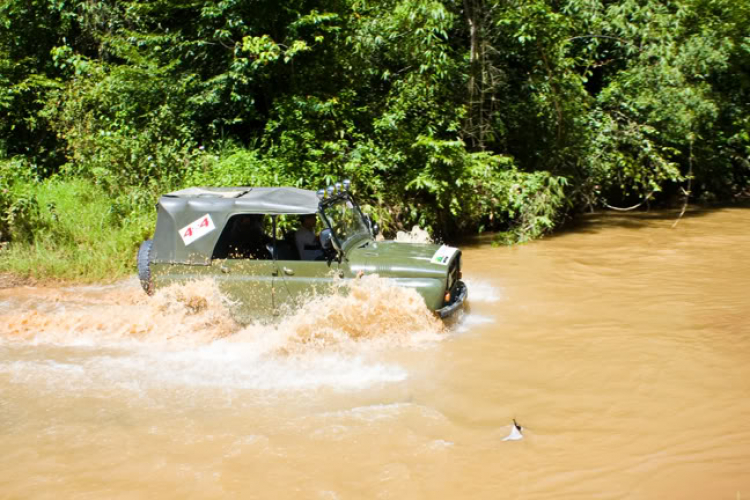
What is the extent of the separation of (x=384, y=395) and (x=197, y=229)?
2791mm

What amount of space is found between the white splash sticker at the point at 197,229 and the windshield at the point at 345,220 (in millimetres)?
1255

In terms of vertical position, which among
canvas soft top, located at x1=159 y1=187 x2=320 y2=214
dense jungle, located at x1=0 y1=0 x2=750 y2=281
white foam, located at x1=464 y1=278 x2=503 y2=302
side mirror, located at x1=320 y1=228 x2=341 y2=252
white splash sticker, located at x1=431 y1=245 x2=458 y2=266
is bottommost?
white foam, located at x1=464 y1=278 x2=503 y2=302

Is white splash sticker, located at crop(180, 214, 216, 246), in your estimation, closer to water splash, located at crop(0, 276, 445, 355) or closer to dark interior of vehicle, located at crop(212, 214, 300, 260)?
dark interior of vehicle, located at crop(212, 214, 300, 260)

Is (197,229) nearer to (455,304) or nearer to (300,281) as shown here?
(300,281)

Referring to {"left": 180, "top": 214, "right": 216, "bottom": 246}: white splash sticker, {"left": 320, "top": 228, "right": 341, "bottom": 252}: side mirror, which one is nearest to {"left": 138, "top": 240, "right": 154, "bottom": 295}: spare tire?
{"left": 180, "top": 214, "right": 216, "bottom": 246}: white splash sticker

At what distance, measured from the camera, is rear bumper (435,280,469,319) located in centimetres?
669

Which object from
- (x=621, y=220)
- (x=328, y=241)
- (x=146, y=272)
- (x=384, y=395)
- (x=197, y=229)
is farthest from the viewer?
(x=621, y=220)

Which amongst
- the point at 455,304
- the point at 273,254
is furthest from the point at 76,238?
the point at 455,304

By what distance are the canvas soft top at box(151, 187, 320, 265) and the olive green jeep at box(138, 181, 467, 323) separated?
0.4 inches

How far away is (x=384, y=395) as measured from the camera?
18.6 feet

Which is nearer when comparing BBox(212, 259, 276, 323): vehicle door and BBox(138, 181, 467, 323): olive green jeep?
BBox(138, 181, 467, 323): olive green jeep

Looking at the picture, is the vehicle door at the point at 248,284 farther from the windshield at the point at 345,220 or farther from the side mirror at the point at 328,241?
the windshield at the point at 345,220

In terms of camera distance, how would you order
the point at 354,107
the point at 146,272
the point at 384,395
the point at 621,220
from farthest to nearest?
the point at 621,220 → the point at 354,107 → the point at 146,272 → the point at 384,395

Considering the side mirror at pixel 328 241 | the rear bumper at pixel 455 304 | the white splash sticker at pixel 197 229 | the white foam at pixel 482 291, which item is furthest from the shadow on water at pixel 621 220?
the white splash sticker at pixel 197 229
